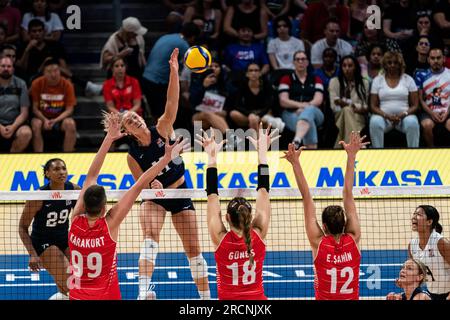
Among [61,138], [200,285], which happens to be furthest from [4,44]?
[200,285]

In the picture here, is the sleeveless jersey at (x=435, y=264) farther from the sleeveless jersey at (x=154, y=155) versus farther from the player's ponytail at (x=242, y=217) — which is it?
the sleeveless jersey at (x=154, y=155)

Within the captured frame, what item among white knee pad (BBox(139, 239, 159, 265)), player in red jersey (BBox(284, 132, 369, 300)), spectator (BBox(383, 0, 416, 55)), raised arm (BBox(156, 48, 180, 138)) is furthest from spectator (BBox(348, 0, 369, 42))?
player in red jersey (BBox(284, 132, 369, 300))

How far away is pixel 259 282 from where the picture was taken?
32.6 ft

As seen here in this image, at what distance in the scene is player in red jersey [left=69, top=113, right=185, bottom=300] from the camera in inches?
386

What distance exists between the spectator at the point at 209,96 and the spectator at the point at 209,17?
5.49 feet

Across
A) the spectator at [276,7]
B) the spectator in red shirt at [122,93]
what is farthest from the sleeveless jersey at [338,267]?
the spectator at [276,7]

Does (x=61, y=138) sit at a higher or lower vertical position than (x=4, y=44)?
lower

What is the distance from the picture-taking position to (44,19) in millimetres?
19609

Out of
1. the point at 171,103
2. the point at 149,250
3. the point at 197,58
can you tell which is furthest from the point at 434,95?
the point at 149,250

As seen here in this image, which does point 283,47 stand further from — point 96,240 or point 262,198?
point 96,240

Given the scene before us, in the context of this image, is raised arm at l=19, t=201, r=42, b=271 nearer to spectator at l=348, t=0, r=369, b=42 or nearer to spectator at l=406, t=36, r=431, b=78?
spectator at l=406, t=36, r=431, b=78

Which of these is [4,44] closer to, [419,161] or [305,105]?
[305,105]

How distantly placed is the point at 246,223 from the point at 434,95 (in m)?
8.76
